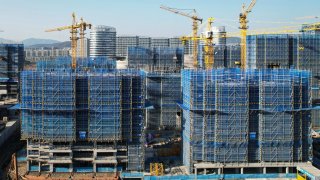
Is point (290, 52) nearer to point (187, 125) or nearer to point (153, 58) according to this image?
point (153, 58)

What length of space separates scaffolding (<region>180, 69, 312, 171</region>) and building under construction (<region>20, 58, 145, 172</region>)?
9304 mm

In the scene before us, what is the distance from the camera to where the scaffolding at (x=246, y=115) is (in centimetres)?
6612

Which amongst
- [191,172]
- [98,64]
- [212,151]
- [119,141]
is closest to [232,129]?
[212,151]

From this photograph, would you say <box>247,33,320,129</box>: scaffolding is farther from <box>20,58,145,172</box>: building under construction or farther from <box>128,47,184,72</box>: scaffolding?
<box>20,58,145,172</box>: building under construction

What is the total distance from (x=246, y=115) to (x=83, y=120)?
25.5 m

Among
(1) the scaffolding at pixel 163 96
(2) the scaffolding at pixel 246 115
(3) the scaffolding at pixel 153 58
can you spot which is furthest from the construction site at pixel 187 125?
(3) the scaffolding at pixel 153 58

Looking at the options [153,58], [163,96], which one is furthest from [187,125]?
[153,58]

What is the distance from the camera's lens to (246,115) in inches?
2618

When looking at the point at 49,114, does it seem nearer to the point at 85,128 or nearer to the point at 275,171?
the point at 85,128

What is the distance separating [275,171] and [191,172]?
1350 centimetres

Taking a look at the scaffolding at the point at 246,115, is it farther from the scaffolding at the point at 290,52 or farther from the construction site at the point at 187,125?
the scaffolding at the point at 290,52

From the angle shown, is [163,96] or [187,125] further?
[163,96]

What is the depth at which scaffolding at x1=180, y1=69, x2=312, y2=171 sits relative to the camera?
6612 centimetres

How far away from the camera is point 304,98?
67.7 metres
